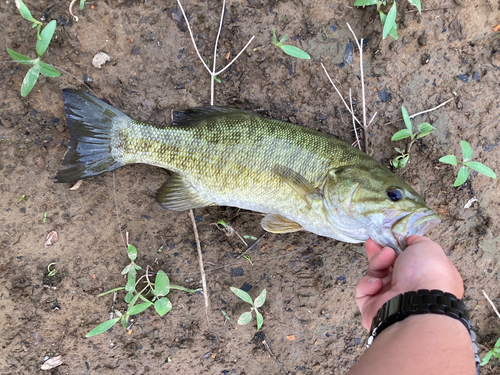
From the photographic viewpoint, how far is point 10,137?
8.31 feet

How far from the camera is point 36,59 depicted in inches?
90.0

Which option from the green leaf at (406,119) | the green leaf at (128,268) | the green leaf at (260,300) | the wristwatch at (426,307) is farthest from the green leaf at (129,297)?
the green leaf at (406,119)

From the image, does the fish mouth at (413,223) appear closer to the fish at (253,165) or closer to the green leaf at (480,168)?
the fish at (253,165)

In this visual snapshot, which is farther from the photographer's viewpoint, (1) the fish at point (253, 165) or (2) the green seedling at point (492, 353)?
(2) the green seedling at point (492, 353)

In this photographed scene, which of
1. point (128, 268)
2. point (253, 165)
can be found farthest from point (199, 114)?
point (128, 268)

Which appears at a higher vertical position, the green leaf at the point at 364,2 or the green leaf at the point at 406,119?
the green leaf at the point at 364,2

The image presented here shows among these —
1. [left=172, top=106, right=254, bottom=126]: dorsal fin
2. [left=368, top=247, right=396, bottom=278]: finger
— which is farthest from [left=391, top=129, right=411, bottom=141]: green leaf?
[left=172, top=106, right=254, bottom=126]: dorsal fin

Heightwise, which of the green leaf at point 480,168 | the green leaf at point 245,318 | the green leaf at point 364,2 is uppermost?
the green leaf at point 364,2

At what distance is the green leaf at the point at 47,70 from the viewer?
228 centimetres

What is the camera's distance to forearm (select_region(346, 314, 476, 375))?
1.46m

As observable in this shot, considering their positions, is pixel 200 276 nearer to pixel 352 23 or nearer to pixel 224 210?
pixel 224 210

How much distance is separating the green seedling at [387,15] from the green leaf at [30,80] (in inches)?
100

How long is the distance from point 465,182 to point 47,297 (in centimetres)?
387

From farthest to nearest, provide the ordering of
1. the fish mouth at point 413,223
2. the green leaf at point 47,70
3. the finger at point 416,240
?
the green leaf at point 47,70 → the fish mouth at point 413,223 → the finger at point 416,240
